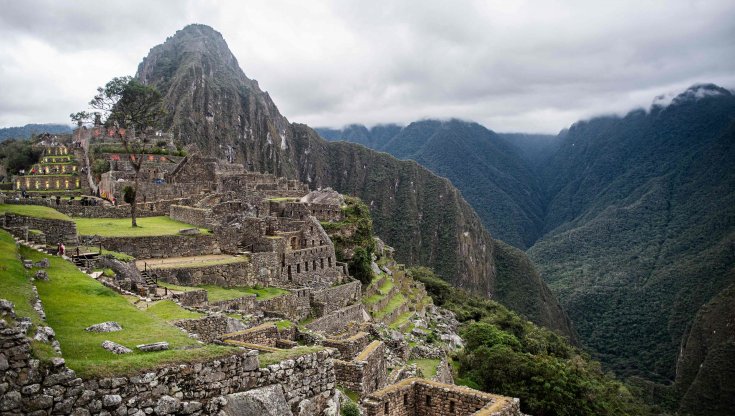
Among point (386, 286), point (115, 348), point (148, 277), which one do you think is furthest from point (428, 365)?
point (386, 286)

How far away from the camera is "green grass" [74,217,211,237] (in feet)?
84.5

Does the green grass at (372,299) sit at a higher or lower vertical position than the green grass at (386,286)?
higher

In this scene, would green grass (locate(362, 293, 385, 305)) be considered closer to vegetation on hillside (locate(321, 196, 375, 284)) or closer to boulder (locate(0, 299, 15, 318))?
vegetation on hillside (locate(321, 196, 375, 284))

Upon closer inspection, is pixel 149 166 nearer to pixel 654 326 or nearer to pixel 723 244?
pixel 654 326

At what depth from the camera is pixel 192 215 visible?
32.3 m

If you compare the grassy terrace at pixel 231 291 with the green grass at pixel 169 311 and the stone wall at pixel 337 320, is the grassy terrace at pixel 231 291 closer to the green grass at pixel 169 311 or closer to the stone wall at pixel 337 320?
the stone wall at pixel 337 320

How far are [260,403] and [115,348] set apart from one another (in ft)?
7.06

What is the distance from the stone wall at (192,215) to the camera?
101ft

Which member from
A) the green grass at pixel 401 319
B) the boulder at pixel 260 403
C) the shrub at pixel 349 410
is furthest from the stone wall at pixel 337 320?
the boulder at pixel 260 403

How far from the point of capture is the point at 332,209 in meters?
45.1

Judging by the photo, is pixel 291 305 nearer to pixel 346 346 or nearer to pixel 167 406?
pixel 346 346

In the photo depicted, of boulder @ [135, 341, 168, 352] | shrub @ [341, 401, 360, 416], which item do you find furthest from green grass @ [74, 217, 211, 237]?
boulder @ [135, 341, 168, 352]

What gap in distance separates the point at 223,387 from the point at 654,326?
161 metres

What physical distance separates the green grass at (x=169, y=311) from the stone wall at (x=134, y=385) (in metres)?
5.61
